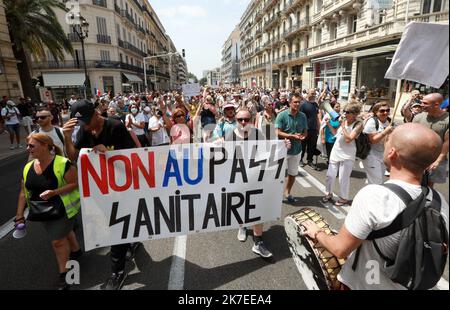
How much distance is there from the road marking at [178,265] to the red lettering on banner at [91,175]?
1.20m

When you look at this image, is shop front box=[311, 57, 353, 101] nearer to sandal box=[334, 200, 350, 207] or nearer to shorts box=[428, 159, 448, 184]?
sandal box=[334, 200, 350, 207]

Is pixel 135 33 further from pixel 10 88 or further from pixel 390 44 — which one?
pixel 390 44

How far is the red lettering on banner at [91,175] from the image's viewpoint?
271 centimetres

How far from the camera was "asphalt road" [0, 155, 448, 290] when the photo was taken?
2.94 meters

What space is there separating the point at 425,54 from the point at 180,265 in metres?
3.07

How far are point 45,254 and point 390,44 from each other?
2234cm

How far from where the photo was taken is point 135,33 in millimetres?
51125

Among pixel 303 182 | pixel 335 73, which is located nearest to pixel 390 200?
pixel 303 182

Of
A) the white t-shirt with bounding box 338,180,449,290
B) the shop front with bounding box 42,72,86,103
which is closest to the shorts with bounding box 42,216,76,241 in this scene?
the white t-shirt with bounding box 338,180,449,290

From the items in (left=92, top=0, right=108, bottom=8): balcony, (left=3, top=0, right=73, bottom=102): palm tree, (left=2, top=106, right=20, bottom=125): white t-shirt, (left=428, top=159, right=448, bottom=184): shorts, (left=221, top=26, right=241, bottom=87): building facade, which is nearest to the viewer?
(left=428, top=159, right=448, bottom=184): shorts

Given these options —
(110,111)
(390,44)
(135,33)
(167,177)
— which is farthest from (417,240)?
(135,33)

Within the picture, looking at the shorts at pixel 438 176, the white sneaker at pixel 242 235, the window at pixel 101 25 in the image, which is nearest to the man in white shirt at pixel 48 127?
the white sneaker at pixel 242 235

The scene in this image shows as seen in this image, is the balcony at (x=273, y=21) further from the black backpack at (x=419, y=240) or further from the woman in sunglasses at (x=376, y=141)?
Answer: the black backpack at (x=419, y=240)
